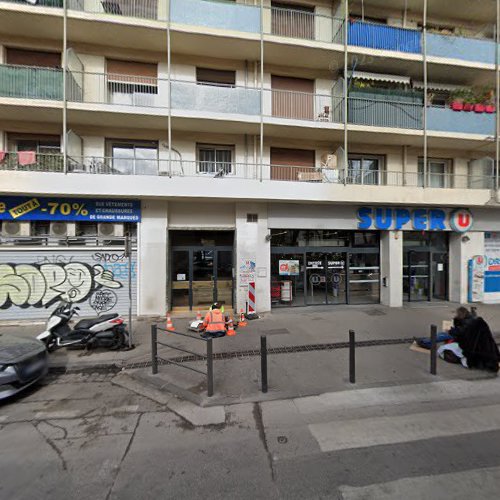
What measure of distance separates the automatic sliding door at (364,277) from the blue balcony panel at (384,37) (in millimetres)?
7486

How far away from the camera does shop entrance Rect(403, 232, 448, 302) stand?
1111 centimetres

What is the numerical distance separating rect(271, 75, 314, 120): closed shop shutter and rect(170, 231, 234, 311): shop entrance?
478 centimetres

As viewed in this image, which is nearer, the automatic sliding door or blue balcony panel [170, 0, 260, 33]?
blue balcony panel [170, 0, 260, 33]

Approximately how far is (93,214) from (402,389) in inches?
353

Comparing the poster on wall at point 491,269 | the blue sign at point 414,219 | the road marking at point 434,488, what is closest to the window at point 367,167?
the blue sign at point 414,219

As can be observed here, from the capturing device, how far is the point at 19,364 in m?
4.13

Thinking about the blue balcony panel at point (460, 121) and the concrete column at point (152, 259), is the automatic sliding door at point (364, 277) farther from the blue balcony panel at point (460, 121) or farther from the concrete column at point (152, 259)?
the concrete column at point (152, 259)

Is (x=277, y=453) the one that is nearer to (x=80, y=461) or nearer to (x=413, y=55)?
(x=80, y=461)

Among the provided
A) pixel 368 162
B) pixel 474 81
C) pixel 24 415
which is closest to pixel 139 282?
pixel 24 415

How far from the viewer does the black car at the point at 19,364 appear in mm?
4004

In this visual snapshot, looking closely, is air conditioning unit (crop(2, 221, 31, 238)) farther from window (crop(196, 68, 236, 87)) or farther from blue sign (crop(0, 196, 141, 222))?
window (crop(196, 68, 236, 87))

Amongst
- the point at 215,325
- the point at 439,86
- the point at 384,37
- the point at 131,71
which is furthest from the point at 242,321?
the point at 439,86

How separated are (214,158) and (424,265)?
30.8ft

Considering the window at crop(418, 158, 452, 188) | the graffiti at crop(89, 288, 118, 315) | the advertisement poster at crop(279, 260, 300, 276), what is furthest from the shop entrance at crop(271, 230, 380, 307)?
the graffiti at crop(89, 288, 118, 315)
